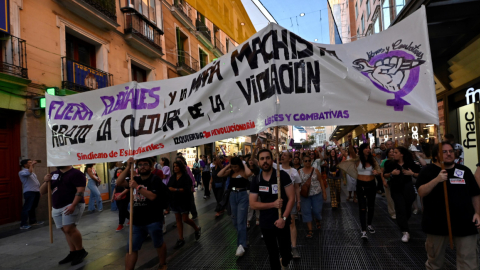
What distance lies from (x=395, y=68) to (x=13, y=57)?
1003cm

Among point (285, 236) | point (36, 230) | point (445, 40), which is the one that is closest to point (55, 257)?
point (36, 230)

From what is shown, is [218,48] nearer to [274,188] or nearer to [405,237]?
[405,237]

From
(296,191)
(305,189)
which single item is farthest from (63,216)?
(305,189)

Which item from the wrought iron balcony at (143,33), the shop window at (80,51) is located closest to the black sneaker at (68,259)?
the shop window at (80,51)

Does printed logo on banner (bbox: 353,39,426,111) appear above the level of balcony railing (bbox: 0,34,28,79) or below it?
below

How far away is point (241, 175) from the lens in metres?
5.72

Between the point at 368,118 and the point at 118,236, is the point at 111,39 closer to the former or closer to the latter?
the point at 118,236

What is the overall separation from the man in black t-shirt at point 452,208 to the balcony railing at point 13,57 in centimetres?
1040

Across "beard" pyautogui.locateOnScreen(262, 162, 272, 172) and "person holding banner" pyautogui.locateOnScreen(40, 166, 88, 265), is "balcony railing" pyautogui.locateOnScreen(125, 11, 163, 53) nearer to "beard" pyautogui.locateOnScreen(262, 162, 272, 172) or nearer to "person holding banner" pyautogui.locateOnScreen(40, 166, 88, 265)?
"person holding banner" pyautogui.locateOnScreen(40, 166, 88, 265)

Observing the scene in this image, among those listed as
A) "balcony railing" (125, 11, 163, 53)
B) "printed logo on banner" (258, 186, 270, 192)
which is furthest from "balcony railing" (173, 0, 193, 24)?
"printed logo on banner" (258, 186, 270, 192)

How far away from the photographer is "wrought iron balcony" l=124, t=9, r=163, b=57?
13.9 metres

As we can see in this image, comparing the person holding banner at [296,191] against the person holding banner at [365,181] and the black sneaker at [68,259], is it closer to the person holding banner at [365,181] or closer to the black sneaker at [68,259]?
the person holding banner at [365,181]

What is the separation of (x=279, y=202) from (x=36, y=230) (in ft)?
25.2

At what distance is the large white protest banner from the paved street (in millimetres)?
2339
